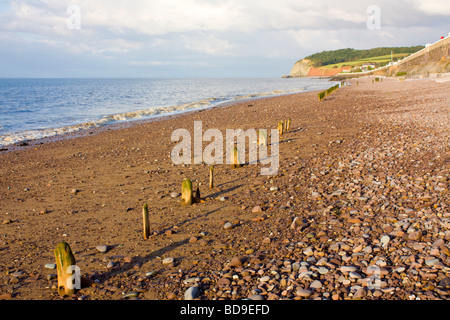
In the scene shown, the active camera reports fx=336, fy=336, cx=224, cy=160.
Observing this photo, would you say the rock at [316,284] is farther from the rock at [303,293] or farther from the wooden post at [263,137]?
the wooden post at [263,137]

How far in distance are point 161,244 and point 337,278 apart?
10.5 ft

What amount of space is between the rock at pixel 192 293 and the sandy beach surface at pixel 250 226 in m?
0.02

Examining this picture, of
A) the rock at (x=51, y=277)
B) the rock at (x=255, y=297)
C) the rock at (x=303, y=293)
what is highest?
the rock at (x=303, y=293)

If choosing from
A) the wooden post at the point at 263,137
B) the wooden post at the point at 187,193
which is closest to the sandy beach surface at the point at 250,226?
the wooden post at the point at 187,193

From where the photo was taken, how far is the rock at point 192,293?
452 centimetres

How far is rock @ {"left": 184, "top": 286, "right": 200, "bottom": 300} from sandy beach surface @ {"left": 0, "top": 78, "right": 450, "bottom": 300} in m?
0.02

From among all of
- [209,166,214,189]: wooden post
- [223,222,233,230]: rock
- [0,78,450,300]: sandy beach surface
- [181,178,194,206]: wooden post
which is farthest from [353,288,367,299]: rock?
[209,166,214,189]: wooden post

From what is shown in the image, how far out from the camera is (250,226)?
673cm

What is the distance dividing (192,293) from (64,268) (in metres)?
1.84

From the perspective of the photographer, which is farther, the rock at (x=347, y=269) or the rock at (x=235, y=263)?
the rock at (x=235, y=263)

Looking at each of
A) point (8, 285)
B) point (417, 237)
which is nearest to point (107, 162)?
point (8, 285)

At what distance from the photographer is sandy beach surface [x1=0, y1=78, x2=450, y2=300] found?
465cm
